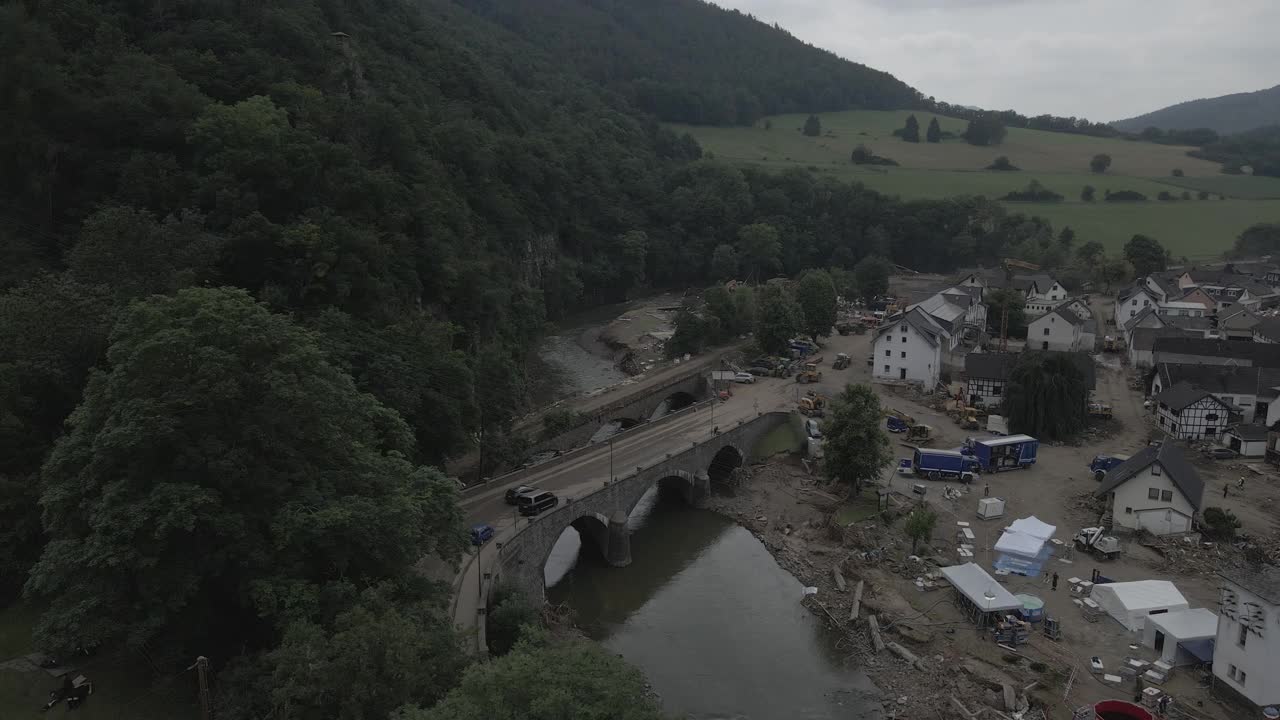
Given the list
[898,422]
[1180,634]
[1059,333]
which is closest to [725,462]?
[898,422]

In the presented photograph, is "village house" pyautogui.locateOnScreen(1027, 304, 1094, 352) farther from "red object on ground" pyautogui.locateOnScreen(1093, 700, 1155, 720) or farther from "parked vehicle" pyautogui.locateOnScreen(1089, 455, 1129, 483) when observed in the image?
"red object on ground" pyautogui.locateOnScreen(1093, 700, 1155, 720)

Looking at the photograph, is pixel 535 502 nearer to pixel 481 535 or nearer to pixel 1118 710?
pixel 481 535

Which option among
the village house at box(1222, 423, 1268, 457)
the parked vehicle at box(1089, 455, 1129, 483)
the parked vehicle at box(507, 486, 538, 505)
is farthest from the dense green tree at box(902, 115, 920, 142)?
the parked vehicle at box(507, 486, 538, 505)

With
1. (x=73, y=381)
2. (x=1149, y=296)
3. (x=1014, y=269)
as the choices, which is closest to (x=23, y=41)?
(x=73, y=381)

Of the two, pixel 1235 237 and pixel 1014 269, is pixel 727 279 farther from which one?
pixel 1235 237

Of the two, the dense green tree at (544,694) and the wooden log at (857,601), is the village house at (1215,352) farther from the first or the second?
the dense green tree at (544,694)
